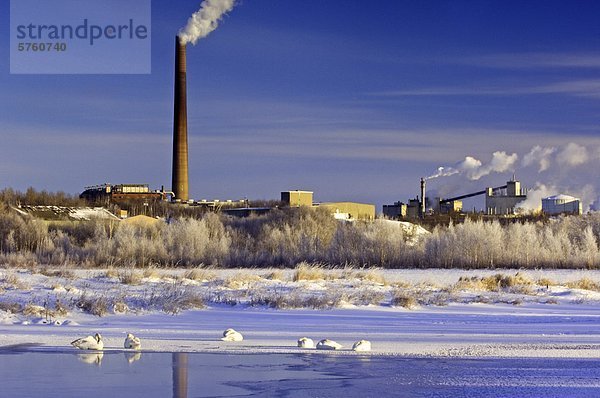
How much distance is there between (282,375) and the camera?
9656mm

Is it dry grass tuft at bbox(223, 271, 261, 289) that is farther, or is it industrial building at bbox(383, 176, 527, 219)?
industrial building at bbox(383, 176, 527, 219)

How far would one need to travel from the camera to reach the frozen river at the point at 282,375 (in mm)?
8688

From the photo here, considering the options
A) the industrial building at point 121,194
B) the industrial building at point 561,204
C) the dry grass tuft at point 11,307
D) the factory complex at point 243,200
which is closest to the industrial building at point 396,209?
the factory complex at point 243,200

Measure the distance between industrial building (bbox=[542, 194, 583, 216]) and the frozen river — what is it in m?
80.8

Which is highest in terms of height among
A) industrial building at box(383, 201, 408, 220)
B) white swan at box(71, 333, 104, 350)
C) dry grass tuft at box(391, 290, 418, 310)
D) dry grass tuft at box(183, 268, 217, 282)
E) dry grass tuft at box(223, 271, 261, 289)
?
industrial building at box(383, 201, 408, 220)

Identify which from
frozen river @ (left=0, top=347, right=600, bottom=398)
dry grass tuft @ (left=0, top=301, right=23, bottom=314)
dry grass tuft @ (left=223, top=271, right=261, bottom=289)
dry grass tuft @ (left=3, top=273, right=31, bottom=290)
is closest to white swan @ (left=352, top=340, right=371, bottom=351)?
frozen river @ (left=0, top=347, right=600, bottom=398)

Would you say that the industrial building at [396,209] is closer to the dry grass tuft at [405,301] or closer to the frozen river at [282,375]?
the dry grass tuft at [405,301]

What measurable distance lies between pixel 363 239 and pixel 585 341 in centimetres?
2518

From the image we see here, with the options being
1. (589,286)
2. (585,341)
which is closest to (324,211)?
(589,286)

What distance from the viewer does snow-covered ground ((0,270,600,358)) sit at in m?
12.5

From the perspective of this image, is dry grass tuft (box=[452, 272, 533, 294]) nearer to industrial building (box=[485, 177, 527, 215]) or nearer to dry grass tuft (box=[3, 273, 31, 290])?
dry grass tuft (box=[3, 273, 31, 290])

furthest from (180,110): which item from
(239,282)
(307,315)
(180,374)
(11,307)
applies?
(180,374)

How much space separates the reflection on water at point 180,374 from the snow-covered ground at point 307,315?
71 centimetres

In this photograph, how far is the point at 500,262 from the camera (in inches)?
1346
